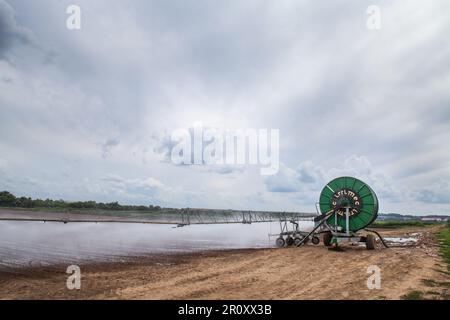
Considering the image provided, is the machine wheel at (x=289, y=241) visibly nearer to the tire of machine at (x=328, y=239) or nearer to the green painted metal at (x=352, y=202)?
the tire of machine at (x=328, y=239)

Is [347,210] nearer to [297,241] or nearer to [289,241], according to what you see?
[297,241]

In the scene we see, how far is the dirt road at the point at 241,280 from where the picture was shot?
11055 mm

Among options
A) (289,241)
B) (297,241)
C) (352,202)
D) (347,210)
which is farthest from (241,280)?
(297,241)

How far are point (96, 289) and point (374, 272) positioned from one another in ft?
41.4

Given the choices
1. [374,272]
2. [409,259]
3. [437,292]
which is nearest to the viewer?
[437,292]

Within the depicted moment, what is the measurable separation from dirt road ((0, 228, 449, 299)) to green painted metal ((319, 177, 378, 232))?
643cm

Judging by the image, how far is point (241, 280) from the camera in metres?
13.5

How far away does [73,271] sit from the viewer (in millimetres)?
16047

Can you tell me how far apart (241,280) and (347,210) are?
1561 centimetres

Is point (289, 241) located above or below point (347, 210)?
below
